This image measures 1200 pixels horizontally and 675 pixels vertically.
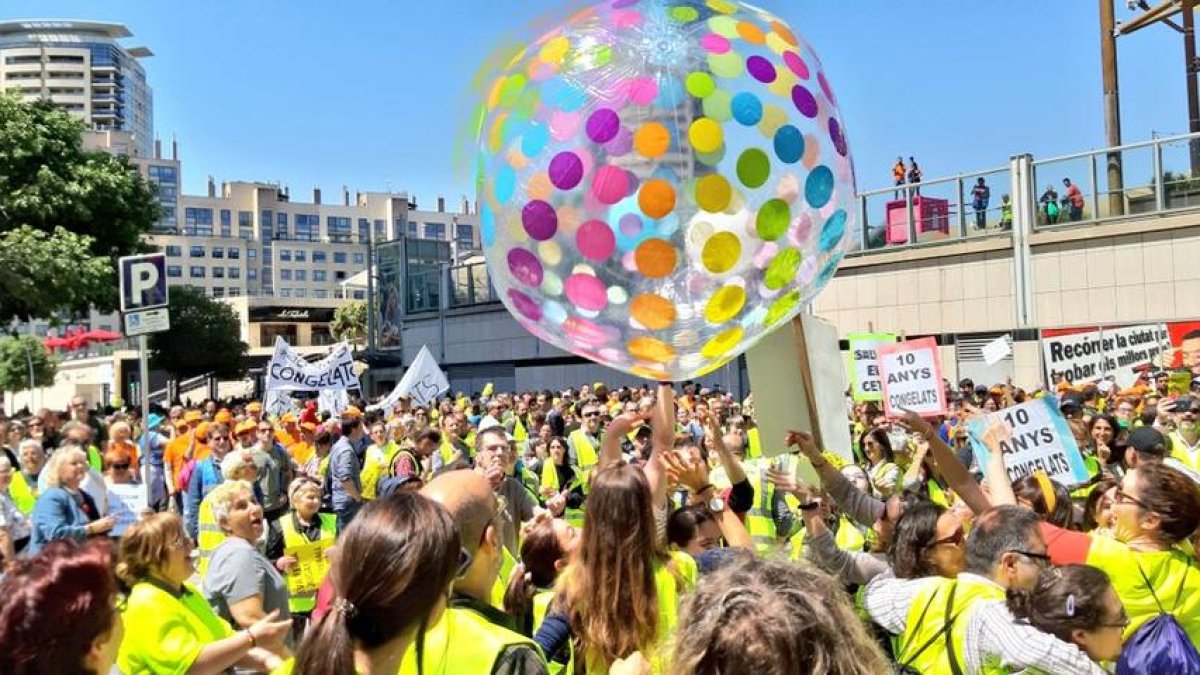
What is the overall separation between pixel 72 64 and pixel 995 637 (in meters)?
189

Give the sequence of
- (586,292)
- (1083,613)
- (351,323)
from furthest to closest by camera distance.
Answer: (351,323)
(586,292)
(1083,613)

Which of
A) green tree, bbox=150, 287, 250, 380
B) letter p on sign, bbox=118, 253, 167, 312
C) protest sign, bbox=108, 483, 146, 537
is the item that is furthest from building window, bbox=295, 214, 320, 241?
protest sign, bbox=108, 483, 146, 537

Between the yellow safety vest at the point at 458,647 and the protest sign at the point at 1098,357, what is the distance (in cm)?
1460

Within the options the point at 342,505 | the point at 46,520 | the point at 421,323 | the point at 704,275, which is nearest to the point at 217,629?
the point at 704,275

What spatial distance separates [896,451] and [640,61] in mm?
5188

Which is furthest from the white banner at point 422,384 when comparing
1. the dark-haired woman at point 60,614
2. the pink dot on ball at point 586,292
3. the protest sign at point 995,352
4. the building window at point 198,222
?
the building window at point 198,222

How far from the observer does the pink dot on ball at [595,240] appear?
484 cm

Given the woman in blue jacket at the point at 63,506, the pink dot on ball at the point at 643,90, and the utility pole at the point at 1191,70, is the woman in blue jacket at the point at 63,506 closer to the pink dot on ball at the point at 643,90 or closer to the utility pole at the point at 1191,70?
the pink dot on ball at the point at 643,90

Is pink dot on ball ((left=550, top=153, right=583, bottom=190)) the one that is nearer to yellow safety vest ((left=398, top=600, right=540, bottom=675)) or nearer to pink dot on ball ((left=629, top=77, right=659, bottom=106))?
pink dot on ball ((left=629, top=77, right=659, bottom=106))

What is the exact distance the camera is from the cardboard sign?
32.6 feet

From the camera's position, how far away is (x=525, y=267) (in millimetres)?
5133

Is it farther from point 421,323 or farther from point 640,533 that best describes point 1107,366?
point 421,323

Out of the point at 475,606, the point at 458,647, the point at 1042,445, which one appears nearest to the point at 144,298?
the point at 1042,445

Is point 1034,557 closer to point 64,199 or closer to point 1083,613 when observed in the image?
point 1083,613
